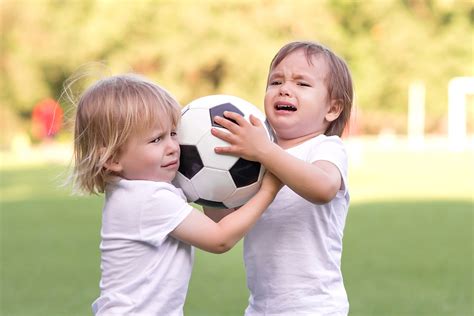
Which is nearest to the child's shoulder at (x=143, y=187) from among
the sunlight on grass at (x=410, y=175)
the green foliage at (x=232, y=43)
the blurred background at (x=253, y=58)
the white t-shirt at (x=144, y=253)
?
the white t-shirt at (x=144, y=253)

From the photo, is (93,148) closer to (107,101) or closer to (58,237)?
(107,101)

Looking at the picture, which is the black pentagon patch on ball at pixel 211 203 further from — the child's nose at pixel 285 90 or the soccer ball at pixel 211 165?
the child's nose at pixel 285 90

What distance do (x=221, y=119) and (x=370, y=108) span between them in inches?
1511

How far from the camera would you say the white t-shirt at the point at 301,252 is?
3.04 m

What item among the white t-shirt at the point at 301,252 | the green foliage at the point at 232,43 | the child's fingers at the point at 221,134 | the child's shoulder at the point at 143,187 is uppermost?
the green foliage at the point at 232,43

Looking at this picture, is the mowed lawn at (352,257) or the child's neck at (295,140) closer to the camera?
the child's neck at (295,140)

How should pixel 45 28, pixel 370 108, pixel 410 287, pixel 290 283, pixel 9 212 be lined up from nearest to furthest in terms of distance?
pixel 290 283, pixel 410 287, pixel 9 212, pixel 45 28, pixel 370 108

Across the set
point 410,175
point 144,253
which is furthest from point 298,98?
point 410,175

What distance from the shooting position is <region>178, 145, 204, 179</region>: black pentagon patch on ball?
2.98 metres

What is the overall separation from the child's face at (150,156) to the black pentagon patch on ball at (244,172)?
0.21 metres

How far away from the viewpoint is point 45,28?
38.1 metres

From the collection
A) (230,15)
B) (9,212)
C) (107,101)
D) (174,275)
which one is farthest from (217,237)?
(230,15)

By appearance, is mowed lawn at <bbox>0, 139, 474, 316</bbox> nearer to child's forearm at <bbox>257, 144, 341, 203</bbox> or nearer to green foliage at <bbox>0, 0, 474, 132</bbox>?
child's forearm at <bbox>257, 144, 341, 203</bbox>

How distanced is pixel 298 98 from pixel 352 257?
Answer: 6.33m
